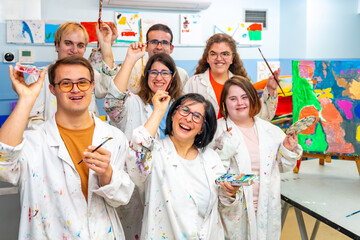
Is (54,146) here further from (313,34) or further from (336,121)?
(313,34)

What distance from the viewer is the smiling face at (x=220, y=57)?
2.32m

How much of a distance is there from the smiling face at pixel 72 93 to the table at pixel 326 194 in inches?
51.5

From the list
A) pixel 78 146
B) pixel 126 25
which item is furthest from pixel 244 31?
pixel 78 146

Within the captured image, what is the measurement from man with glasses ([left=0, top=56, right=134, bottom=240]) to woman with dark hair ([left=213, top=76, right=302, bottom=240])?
0.63 metres

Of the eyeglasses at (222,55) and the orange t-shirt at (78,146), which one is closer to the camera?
the orange t-shirt at (78,146)

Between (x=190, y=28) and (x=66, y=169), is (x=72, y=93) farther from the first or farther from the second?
(x=190, y=28)

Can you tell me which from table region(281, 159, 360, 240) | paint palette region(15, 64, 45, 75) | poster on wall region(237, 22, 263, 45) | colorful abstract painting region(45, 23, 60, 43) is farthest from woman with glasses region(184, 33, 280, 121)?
poster on wall region(237, 22, 263, 45)

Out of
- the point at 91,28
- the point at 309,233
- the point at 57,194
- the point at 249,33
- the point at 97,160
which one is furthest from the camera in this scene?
the point at 249,33

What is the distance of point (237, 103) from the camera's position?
1957 millimetres

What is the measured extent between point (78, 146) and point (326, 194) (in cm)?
148

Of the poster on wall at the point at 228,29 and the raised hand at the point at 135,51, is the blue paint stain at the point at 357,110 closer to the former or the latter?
the raised hand at the point at 135,51

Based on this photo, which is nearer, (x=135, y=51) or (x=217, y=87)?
(x=135, y=51)

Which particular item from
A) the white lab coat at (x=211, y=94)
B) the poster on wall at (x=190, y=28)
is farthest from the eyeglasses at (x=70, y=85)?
the poster on wall at (x=190, y=28)

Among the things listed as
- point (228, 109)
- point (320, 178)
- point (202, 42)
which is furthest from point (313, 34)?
point (228, 109)
